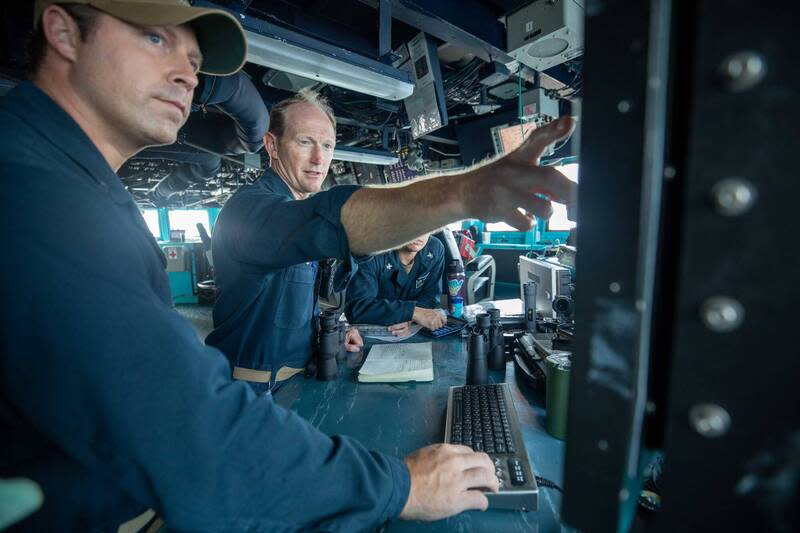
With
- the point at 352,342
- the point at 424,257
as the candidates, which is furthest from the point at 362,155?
the point at 352,342

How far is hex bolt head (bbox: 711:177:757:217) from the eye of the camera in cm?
26

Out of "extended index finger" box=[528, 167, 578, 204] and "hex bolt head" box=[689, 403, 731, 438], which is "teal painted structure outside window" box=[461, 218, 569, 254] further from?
"hex bolt head" box=[689, 403, 731, 438]

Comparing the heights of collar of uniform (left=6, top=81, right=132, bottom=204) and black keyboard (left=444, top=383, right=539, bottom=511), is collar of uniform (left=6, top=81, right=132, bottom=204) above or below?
above

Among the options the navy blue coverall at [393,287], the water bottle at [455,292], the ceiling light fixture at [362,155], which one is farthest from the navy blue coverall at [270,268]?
the ceiling light fixture at [362,155]

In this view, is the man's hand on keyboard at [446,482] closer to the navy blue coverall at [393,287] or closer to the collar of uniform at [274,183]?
the collar of uniform at [274,183]

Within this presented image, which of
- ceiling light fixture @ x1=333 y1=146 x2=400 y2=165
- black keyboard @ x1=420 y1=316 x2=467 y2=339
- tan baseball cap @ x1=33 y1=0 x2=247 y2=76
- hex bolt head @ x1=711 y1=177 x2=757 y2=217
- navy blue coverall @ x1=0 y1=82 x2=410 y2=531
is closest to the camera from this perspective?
hex bolt head @ x1=711 y1=177 x2=757 y2=217

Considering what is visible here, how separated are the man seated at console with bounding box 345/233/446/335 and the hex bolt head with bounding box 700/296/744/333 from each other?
1618 millimetres

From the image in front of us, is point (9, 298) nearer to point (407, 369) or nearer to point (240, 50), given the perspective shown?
point (240, 50)

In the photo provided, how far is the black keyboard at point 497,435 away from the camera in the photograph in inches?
25.3

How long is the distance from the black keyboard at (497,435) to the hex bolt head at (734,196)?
1.97ft

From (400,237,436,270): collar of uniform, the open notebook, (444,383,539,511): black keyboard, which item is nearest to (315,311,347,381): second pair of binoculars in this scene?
the open notebook

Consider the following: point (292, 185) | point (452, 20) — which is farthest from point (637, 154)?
point (452, 20)

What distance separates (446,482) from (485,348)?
26.0 inches

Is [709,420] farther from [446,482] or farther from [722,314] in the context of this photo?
[446,482]
